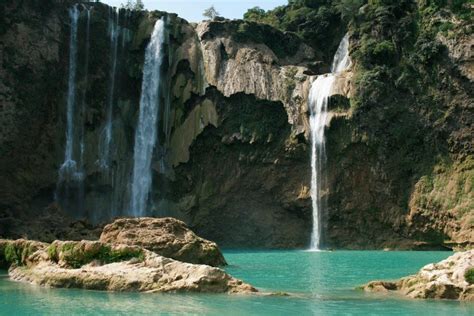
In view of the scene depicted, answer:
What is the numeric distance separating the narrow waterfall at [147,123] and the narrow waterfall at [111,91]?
2105 millimetres

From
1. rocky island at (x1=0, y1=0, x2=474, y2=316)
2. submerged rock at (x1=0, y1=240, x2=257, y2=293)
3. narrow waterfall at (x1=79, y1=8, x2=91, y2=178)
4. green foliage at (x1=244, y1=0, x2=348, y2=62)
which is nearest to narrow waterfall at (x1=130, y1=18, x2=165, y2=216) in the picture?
rocky island at (x1=0, y1=0, x2=474, y2=316)

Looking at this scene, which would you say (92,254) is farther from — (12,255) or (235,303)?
(12,255)

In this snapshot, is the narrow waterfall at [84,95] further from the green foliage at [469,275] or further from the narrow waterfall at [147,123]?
the green foliage at [469,275]

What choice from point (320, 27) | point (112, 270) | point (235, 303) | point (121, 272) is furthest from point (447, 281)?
point (320, 27)

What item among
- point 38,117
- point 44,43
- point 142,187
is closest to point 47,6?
point 44,43

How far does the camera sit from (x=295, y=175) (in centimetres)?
4828

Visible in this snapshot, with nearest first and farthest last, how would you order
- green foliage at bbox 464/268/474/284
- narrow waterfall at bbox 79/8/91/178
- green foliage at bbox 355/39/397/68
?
green foliage at bbox 464/268/474/284 → green foliage at bbox 355/39/397/68 → narrow waterfall at bbox 79/8/91/178

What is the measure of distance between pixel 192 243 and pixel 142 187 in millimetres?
24729

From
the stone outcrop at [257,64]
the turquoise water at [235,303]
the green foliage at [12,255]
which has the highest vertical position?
the stone outcrop at [257,64]

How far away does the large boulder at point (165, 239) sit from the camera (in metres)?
25.3

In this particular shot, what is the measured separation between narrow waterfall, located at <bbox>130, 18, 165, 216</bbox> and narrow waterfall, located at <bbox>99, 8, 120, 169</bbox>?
2105mm

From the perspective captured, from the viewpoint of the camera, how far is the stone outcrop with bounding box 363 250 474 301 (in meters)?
17.3

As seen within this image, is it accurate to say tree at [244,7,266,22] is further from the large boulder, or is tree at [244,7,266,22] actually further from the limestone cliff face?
the large boulder

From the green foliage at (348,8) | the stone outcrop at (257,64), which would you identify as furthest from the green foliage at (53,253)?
the green foliage at (348,8)
